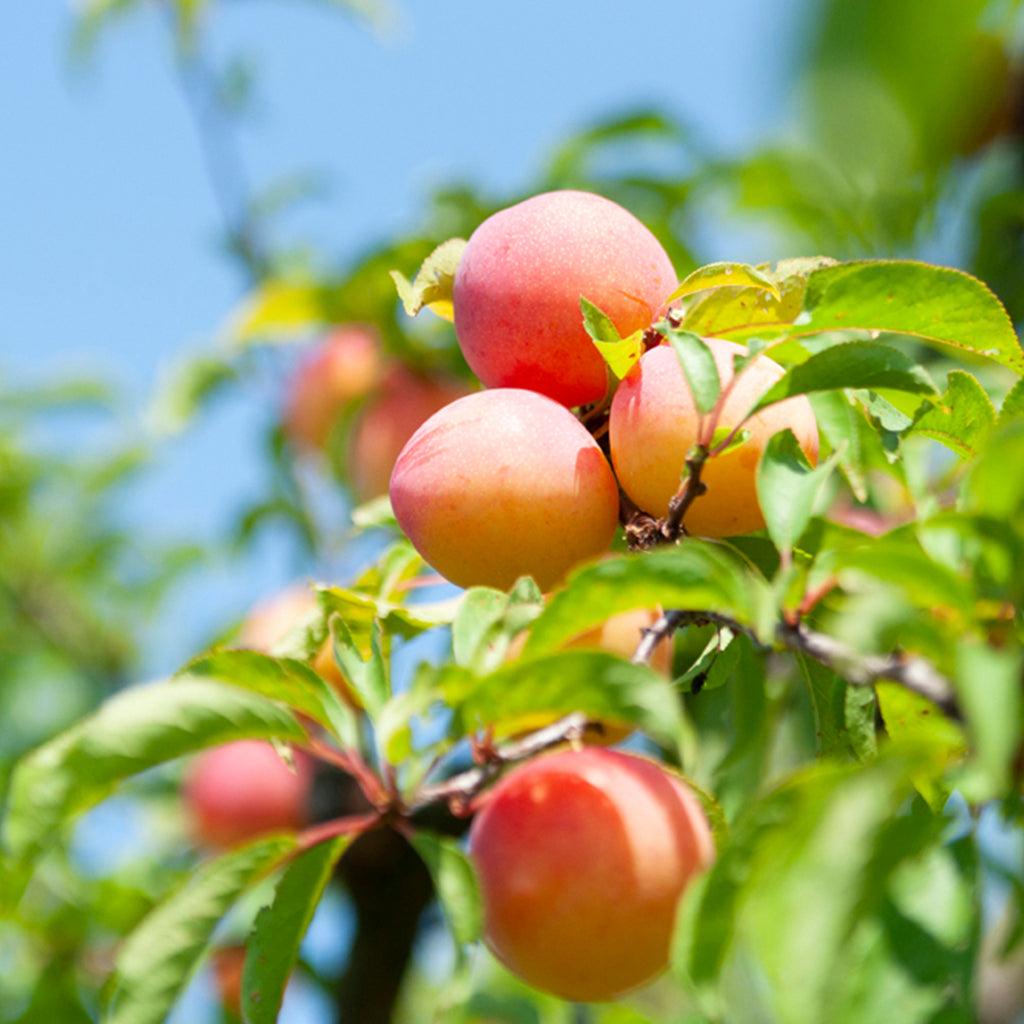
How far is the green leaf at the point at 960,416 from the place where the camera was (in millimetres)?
649

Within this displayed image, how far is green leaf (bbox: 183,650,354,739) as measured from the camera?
60 cm

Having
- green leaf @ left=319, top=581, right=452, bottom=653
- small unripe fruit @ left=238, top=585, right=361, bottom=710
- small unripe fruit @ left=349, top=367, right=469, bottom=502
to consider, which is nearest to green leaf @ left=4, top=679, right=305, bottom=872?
green leaf @ left=319, top=581, right=452, bottom=653

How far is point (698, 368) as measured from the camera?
0.61 metres

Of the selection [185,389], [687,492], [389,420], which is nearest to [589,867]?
[687,492]

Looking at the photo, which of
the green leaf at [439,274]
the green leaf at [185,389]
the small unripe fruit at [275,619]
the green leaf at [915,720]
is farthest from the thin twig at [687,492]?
the green leaf at [185,389]

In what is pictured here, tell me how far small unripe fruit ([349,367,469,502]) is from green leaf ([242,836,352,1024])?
3.07 feet

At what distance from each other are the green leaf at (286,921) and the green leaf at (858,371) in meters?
0.30

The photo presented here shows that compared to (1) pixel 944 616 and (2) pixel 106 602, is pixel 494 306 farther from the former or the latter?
(2) pixel 106 602

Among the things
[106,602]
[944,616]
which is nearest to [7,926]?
[106,602]

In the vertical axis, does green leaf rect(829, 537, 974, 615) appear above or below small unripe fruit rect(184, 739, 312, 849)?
above

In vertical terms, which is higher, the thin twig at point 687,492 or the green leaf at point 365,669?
the thin twig at point 687,492

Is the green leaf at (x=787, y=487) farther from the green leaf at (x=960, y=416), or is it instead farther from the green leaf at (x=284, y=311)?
the green leaf at (x=284, y=311)

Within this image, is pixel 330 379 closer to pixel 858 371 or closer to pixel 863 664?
pixel 858 371

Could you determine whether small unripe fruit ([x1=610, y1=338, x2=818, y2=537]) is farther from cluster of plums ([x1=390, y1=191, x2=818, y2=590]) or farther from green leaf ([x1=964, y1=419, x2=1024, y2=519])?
green leaf ([x1=964, y1=419, x2=1024, y2=519])
